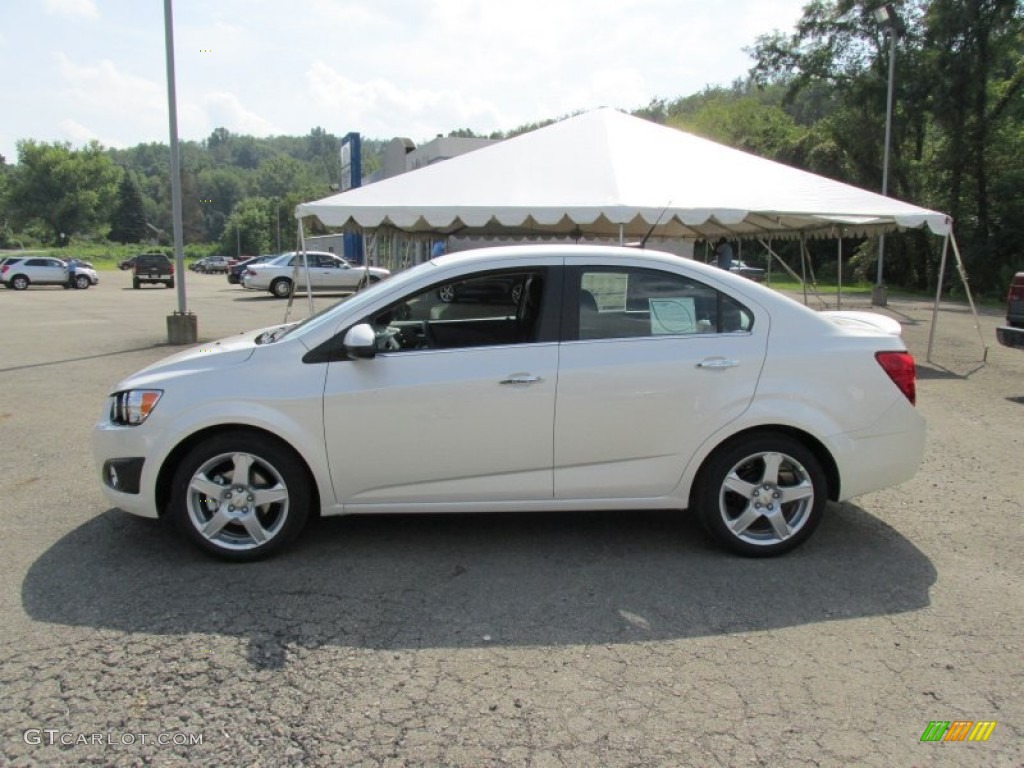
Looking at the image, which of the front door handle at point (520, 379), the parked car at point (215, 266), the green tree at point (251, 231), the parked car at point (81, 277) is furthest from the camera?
the green tree at point (251, 231)

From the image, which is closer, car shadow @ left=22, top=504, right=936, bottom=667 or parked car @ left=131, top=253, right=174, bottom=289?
car shadow @ left=22, top=504, right=936, bottom=667

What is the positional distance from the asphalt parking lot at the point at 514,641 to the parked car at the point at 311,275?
22848 mm

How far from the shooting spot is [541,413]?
4.05 metres

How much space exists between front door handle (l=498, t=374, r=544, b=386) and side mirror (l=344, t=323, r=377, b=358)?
71 cm

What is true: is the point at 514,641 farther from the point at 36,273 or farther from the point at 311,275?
the point at 36,273

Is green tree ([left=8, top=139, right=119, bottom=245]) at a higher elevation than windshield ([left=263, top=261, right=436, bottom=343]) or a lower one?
higher

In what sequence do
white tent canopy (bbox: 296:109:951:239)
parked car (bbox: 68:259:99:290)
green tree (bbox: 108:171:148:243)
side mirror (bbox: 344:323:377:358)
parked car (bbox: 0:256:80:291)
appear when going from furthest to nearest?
green tree (bbox: 108:171:148:243)
parked car (bbox: 68:259:99:290)
parked car (bbox: 0:256:80:291)
white tent canopy (bbox: 296:109:951:239)
side mirror (bbox: 344:323:377:358)

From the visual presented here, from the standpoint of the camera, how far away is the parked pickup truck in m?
8.87

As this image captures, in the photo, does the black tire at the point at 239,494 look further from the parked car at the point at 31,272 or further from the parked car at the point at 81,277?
the parked car at the point at 81,277

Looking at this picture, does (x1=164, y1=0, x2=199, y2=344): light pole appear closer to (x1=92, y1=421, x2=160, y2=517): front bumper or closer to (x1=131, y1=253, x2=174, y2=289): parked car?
(x1=92, y1=421, x2=160, y2=517): front bumper

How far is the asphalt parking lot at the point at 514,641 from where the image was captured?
272cm

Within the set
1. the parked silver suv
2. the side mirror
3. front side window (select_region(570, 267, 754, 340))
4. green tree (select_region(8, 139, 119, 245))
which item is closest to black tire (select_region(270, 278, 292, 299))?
the parked silver suv

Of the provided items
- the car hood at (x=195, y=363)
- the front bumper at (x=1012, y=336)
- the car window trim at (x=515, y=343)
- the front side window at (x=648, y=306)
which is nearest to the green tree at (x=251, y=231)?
the front bumper at (x=1012, y=336)

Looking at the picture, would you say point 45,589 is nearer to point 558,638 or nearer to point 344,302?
point 344,302
